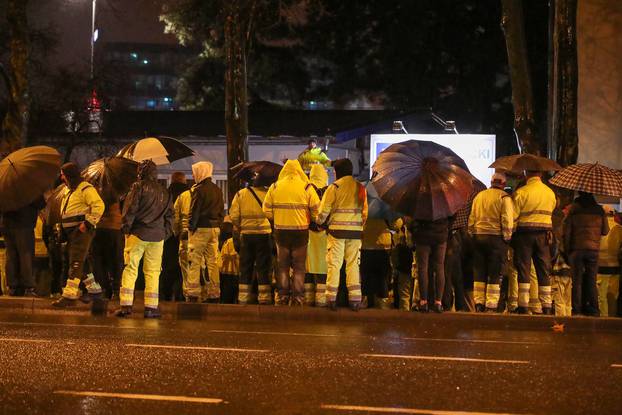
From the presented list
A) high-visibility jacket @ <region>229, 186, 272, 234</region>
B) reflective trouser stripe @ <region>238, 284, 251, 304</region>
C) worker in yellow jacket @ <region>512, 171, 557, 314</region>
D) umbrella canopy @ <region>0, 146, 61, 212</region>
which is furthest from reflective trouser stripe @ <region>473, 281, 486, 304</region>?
umbrella canopy @ <region>0, 146, 61, 212</region>

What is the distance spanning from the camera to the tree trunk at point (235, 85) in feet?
65.9

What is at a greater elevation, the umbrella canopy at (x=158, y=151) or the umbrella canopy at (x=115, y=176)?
the umbrella canopy at (x=158, y=151)

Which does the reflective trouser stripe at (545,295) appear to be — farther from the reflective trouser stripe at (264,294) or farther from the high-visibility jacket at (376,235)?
the reflective trouser stripe at (264,294)

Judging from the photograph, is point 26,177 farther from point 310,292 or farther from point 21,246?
point 310,292

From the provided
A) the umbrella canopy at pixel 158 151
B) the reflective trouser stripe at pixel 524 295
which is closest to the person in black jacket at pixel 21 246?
the umbrella canopy at pixel 158 151

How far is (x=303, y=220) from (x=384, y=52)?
25.4 meters

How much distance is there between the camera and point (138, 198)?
1261 cm

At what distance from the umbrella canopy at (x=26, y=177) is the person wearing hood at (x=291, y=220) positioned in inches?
128

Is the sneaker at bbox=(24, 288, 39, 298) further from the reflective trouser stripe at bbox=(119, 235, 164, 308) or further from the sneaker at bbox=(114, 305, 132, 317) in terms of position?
the reflective trouser stripe at bbox=(119, 235, 164, 308)

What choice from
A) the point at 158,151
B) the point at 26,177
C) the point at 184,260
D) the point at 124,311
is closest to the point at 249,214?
the point at 184,260

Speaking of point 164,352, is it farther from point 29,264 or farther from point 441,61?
point 441,61

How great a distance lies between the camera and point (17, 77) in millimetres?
21031

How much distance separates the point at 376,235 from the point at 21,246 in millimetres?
5499

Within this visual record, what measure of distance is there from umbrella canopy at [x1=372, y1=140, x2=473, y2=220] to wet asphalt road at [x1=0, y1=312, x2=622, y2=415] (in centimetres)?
165
